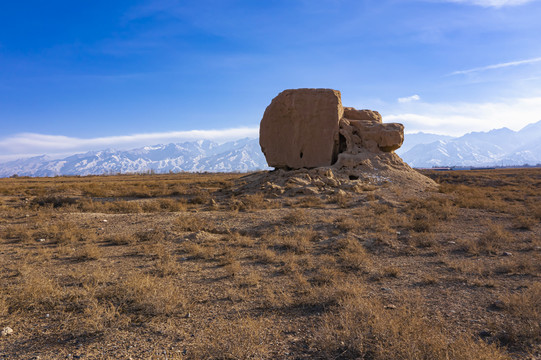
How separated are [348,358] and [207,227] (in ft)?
24.0

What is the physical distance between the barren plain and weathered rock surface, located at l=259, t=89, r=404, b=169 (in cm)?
912

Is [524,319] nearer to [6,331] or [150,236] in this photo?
[6,331]

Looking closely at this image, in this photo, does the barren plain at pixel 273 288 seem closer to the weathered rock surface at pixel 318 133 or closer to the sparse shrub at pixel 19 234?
the sparse shrub at pixel 19 234

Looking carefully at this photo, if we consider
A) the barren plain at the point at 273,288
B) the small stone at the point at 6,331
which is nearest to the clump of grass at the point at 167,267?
the barren plain at the point at 273,288

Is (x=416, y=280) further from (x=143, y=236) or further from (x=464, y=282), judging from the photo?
(x=143, y=236)

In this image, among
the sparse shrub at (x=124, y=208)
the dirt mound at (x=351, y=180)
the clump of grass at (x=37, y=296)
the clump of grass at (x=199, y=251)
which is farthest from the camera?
the dirt mound at (x=351, y=180)

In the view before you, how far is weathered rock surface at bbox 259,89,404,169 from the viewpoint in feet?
63.1

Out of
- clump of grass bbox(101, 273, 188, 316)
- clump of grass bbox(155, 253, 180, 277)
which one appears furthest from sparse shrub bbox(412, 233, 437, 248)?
clump of grass bbox(101, 273, 188, 316)

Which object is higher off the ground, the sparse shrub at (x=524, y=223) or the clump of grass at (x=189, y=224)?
the clump of grass at (x=189, y=224)

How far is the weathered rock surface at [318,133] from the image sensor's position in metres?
19.2

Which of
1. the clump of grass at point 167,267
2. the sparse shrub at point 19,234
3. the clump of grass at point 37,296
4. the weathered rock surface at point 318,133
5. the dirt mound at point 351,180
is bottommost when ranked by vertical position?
the clump of grass at point 167,267

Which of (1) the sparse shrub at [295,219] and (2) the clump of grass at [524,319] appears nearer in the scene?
(2) the clump of grass at [524,319]

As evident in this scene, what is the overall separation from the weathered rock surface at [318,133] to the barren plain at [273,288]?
9.12 m

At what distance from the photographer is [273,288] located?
5.22 meters
